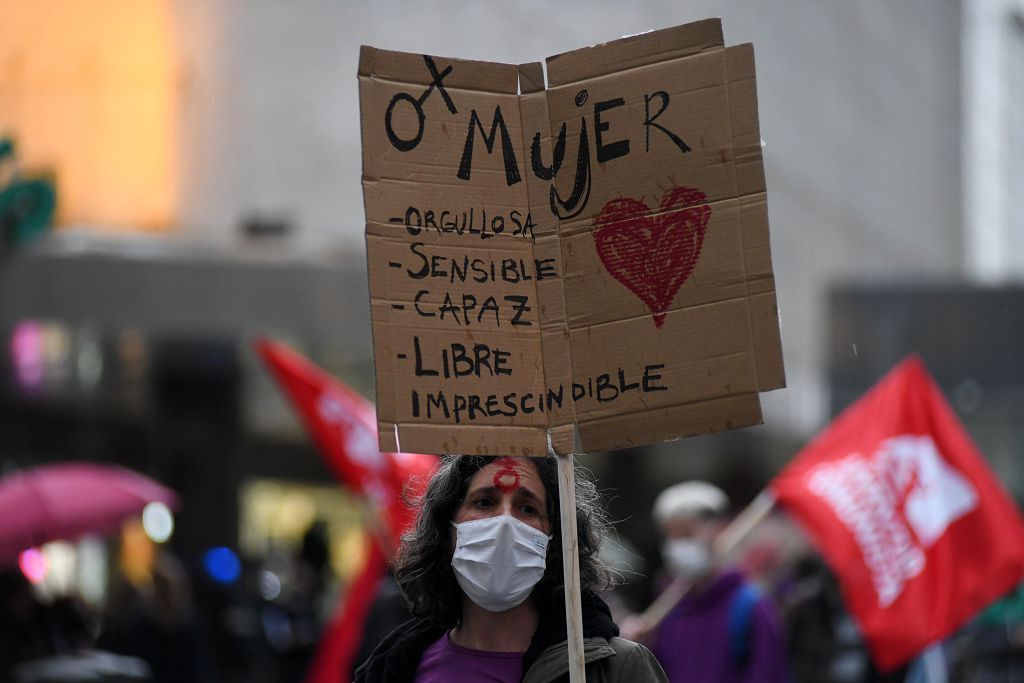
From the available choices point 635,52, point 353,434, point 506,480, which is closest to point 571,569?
point 506,480

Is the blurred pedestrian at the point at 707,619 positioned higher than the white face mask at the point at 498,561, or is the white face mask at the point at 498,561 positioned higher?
the white face mask at the point at 498,561

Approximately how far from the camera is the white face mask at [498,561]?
3602 millimetres

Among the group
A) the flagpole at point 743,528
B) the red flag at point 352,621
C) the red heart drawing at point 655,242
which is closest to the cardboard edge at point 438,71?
the red heart drawing at point 655,242

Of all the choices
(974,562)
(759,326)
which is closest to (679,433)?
(759,326)

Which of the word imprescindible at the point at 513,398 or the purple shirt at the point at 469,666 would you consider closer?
the purple shirt at the point at 469,666

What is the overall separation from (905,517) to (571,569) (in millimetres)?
4993

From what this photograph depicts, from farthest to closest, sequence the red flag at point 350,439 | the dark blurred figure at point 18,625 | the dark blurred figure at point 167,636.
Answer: the dark blurred figure at point 167,636 → the red flag at point 350,439 → the dark blurred figure at point 18,625

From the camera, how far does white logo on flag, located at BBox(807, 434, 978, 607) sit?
8.10m

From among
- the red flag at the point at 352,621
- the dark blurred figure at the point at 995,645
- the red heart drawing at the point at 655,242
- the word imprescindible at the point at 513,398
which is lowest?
the dark blurred figure at the point at 995,645

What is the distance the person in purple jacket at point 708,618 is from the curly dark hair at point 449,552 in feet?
12.3

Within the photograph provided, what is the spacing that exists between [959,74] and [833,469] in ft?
130

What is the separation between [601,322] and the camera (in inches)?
151

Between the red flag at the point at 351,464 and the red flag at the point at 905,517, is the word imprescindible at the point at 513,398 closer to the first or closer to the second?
the red flag at the point at 905,517

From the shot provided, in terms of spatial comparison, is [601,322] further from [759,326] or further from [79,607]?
[79,607]
